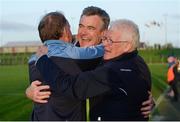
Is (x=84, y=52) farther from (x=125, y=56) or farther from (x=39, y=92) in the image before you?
(x=39, y=92)

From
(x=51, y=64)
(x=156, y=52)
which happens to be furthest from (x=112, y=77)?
(x=156, y=52)

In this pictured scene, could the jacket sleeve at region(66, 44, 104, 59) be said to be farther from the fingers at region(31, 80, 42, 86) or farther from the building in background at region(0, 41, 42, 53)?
the building in background at region(0, 41, 42, 53)

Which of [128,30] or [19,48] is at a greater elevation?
[128,30]

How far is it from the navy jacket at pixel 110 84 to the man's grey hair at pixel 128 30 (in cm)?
10

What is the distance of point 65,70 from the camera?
283 centimetres

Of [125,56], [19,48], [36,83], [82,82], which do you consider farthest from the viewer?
[19,48]

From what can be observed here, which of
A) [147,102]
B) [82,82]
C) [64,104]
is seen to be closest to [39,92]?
[64,104]

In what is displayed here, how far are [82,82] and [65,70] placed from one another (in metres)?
0.14

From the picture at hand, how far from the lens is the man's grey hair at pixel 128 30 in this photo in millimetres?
3055

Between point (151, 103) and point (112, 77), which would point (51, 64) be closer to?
point (112, 77)

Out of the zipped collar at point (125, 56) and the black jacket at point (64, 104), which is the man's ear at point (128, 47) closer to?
the zipped collar at point (125, 56)

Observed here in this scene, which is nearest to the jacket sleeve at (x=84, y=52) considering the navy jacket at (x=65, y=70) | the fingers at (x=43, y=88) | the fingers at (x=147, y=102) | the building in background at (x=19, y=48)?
the navy jacket at (x=65, y=70)

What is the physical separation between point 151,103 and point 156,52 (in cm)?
7139

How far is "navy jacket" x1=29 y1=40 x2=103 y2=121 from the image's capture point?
9.45ft
